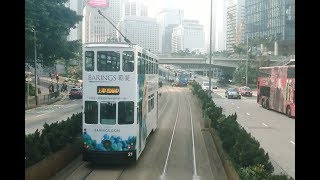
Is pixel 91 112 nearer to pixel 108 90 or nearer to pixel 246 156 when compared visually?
pixel 108 90

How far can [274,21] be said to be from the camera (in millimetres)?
134375

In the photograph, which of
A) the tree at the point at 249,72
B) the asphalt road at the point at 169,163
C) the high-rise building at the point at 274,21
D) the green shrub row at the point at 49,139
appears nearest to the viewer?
the green shrub row at the point at 49,139

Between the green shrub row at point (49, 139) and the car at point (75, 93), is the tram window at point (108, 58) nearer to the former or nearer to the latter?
the green shrub row at point (49, 139)

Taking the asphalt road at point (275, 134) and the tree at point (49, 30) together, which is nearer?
the asphalt road at point (275, 134)

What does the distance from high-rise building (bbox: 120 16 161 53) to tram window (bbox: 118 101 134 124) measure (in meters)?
79.2

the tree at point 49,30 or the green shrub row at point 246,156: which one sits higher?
the tree at point 49,30

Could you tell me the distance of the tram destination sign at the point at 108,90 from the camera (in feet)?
54.5

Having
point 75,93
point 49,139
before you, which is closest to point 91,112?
point 49,139

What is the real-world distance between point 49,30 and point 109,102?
3557 cm

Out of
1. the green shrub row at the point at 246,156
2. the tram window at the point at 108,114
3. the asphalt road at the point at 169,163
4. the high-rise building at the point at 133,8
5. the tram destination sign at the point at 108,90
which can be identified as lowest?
the asphalt road at the point at 169,163

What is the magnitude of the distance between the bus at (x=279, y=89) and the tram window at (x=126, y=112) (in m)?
23.1

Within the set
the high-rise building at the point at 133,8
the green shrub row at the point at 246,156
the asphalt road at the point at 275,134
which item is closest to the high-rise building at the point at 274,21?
the high-rise building at the point at 133,8

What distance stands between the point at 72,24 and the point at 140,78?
3856cm

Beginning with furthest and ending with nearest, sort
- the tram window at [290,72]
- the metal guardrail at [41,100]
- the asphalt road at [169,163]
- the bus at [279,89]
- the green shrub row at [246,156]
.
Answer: the metal guardrail at [41,100] → the tram window at [290,72] → the bus at [279,89] → the asphalt road at [169,163] → the green shrub row at [246,156]
